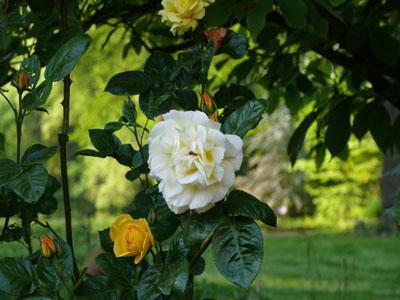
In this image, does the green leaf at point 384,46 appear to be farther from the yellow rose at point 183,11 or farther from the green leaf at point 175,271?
the green leaf at point 175,271

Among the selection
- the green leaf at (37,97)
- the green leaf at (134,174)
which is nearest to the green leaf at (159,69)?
the green leaf at (134,174)

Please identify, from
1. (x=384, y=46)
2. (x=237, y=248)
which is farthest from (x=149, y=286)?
(x=384, y=46)

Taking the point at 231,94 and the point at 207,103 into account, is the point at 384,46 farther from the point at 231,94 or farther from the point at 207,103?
the point at 207,103

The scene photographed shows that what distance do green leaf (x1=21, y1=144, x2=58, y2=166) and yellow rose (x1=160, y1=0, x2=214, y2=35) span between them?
29 cm

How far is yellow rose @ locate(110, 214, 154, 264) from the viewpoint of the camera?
1.10 meters

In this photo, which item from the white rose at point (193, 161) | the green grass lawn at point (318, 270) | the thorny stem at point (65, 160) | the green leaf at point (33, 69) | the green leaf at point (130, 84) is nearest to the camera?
the white rose at point (193, 161)

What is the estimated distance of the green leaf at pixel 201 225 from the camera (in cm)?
100

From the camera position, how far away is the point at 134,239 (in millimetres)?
1102

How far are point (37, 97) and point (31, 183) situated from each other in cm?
15

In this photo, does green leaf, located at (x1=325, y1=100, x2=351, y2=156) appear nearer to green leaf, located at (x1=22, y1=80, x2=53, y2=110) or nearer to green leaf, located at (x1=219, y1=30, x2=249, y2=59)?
green leaf, located at (x1=219, y1=30, x2=249, y2=59)

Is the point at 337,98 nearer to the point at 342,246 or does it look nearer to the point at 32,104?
the point at 32,104

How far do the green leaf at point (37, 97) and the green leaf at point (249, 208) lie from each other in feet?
1.06

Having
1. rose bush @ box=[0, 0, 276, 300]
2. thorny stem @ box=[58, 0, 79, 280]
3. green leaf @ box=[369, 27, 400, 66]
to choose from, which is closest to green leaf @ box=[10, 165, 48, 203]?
rose bush @ box=[0, 0, 276, 300]

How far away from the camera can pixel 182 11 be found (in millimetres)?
1205
